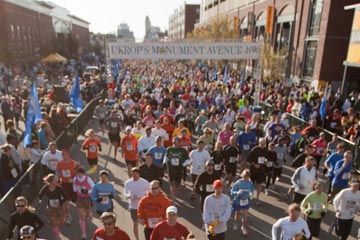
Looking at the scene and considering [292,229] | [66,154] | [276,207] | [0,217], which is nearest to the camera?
[292,229]

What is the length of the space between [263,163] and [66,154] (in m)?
4.93

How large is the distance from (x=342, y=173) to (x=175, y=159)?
4090mm

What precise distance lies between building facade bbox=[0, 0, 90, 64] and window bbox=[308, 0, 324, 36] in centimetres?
3263

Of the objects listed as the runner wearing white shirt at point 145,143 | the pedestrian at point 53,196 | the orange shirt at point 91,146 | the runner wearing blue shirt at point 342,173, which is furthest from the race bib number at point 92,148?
the runner wearing blue shirt at point 342,173

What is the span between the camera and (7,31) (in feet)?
147

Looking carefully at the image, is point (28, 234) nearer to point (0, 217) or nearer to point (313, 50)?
point (0, 217)

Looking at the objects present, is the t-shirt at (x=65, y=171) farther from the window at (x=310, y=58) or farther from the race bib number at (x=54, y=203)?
the window at (x=310, y=58)

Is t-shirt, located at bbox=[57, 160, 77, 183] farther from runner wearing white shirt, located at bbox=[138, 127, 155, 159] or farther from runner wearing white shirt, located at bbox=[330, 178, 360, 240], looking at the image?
runner wearing white shirt, located at bbox=[330, 178, 360, 240]

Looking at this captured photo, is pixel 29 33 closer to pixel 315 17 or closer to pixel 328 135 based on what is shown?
pixel 315 17

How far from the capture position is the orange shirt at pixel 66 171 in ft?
28.2

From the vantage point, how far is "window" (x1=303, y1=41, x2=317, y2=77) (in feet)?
98.6

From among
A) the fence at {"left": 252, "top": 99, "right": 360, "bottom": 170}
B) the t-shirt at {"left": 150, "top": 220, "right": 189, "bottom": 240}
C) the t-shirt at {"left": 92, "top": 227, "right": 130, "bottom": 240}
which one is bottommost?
the fence at {"left": 252, "top": 99, "right": 360, "bottom": 170}

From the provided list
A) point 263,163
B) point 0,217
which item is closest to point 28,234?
point 0,217

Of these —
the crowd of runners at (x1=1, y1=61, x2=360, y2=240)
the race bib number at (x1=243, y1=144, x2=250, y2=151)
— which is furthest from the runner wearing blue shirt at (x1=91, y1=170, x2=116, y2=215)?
the race bib number at (x1=243, y1=144, x2=250, y2=151)
